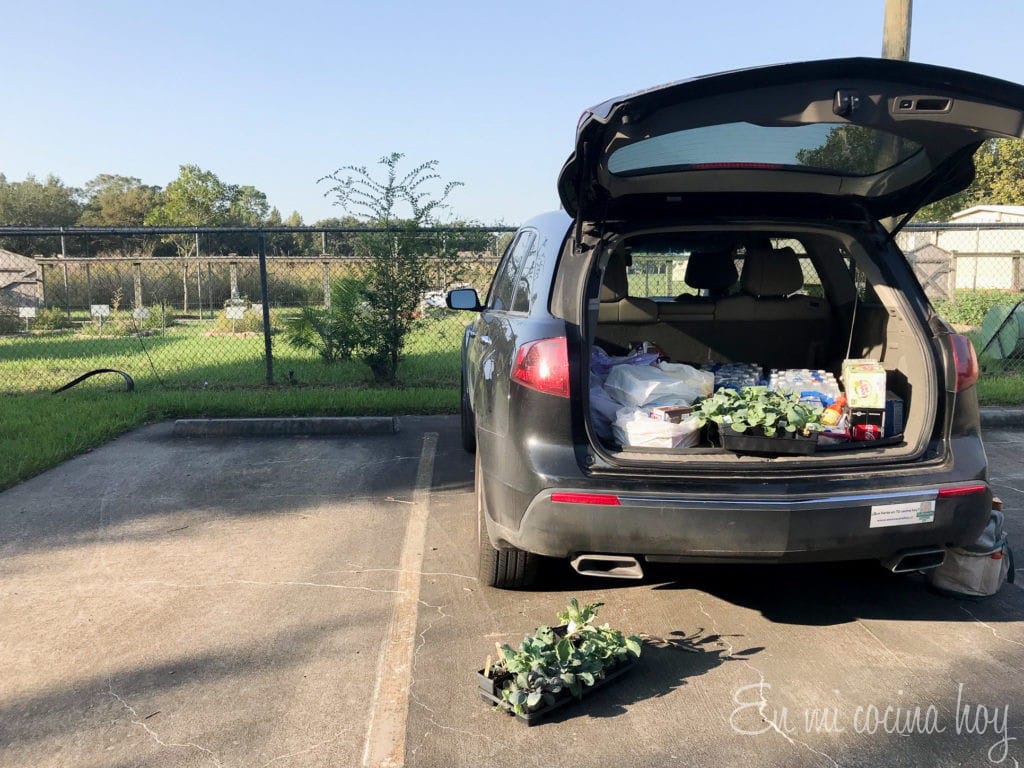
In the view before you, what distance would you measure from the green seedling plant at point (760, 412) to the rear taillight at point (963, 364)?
1.91 feet

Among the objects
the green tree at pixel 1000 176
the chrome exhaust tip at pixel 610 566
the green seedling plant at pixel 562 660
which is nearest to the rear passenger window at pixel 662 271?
the chrome exhaust tip at pixel 610 566

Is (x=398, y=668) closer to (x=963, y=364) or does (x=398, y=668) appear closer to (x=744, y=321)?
(x=963, y=364)

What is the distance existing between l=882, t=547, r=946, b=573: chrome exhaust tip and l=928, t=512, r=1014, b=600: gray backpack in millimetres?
551

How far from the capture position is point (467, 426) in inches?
252

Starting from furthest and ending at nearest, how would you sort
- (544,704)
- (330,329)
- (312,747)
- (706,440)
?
(330,329), (706,440), (544,704), (312,747)

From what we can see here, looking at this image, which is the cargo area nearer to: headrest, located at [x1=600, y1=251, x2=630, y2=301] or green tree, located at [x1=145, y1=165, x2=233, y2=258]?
headrest, located at [x1=600, y1=251, x2=630, y2=301]

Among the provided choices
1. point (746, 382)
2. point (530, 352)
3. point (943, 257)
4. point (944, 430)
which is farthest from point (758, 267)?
point (943, 257)

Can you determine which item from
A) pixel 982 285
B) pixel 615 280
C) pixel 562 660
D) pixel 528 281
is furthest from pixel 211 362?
pixel 982 285

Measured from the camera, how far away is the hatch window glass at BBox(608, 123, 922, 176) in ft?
10.6

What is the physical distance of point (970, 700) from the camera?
9.71 feet

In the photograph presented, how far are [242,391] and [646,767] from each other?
24.2ft

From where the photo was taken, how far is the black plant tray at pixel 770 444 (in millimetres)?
3316

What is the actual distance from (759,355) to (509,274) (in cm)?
162

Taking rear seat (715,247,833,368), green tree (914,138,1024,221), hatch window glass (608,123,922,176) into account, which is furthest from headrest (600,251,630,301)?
green tree (914,138,1024,221)
